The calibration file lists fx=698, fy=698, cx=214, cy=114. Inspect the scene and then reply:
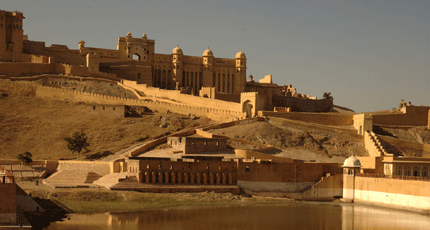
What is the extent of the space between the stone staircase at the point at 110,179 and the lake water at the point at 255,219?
16.8 feet

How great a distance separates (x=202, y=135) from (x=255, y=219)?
17130 mm

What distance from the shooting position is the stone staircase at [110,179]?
4522 cm

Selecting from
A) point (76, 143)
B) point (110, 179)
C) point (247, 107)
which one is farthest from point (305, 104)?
point (110, 179)

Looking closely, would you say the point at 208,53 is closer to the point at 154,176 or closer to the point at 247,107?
the point at 247,107

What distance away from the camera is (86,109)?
66.1 meters

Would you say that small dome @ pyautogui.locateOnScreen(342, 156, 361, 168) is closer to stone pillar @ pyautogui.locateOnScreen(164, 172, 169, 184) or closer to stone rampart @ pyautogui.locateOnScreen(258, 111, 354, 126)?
stone pillar @ pyautogui.locateOnScreen(164, 172, 169, 184)

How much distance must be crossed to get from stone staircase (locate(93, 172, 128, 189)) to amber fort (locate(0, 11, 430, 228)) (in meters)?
0.15

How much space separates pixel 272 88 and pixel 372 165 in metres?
33.9

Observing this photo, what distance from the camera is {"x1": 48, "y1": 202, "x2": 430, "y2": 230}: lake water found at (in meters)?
37.5

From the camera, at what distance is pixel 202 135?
185 ft

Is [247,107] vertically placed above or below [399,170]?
above

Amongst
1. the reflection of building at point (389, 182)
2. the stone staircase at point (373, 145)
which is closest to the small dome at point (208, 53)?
the stone staircase at point (373, 145)

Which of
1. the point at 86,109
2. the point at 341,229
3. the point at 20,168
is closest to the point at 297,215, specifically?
the point at 341,229

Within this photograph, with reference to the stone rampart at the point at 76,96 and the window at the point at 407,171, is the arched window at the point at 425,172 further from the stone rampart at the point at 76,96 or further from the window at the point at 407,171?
the stone rampart at the point at 76,96
